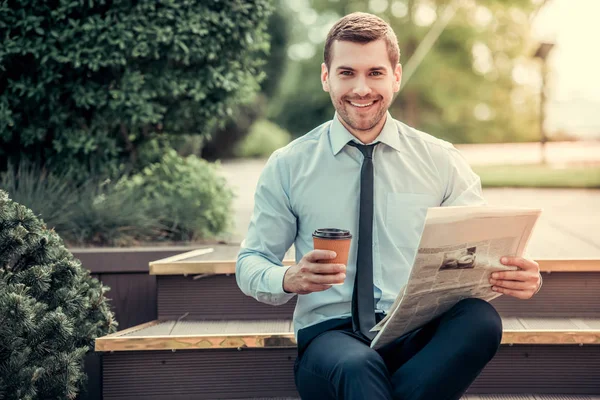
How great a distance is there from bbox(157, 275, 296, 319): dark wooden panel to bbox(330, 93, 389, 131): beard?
3.87 ft

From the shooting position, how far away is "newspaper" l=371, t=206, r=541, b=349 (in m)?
2.03

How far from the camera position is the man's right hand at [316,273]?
6.56 feet

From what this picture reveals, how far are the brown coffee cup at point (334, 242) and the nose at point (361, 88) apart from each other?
623mm

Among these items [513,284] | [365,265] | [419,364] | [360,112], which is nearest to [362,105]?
[360,112]

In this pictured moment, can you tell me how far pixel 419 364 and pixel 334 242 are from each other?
474mm

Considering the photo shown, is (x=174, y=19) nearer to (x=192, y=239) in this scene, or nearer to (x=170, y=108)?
(x=170, y=108)

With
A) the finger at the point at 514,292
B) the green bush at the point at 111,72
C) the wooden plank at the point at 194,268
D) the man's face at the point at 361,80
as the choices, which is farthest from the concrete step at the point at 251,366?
the green bush at the point at 111,72

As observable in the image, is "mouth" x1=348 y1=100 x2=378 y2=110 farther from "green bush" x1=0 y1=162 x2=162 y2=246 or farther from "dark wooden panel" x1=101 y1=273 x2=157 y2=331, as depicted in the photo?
"green bush" x1=0 y1=162 x2=162 y2=246

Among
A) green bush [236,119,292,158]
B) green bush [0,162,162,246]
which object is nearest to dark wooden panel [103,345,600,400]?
green bush [0,162,162,246]

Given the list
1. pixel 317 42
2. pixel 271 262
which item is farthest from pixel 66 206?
pixel 317 42

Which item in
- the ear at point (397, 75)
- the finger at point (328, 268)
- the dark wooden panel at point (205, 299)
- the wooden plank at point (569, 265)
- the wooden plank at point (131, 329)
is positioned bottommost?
the wooden plank at point (131, 329)

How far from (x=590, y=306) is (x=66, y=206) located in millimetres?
2677

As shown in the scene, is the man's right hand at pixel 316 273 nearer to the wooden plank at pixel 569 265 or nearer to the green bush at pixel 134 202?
the wooden plank at pixel 569 265

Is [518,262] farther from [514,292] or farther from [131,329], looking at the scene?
[131,329]
